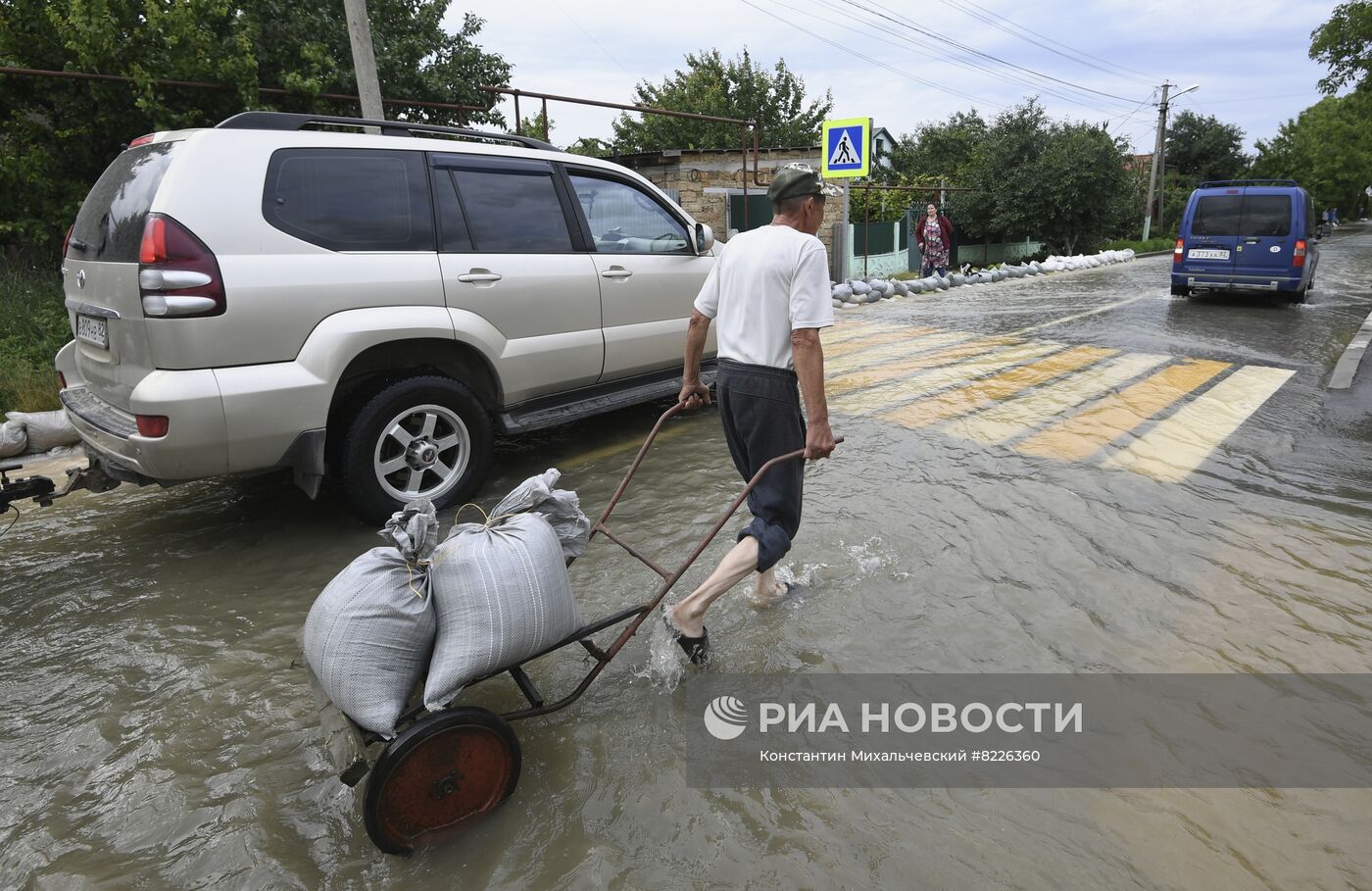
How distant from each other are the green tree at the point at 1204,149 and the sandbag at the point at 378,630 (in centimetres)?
5629

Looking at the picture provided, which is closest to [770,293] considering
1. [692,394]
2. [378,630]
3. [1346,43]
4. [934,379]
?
[692,394]

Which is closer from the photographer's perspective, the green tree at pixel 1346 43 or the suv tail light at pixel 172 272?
the suv tail light at pixel 172 272

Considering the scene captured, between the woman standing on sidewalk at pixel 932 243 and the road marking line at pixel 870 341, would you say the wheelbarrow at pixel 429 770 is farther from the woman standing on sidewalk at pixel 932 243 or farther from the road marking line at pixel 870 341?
the woman standing on sidewalk at pixel 932 243

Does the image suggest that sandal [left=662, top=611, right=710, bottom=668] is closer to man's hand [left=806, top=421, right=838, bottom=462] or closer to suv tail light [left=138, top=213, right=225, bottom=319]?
man's hand [left=806, top=421, right=838, bottom=462]

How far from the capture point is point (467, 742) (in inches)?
89.4

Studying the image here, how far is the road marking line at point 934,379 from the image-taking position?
7094 millimetres

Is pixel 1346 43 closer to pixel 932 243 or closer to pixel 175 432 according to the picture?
pixel 932 243

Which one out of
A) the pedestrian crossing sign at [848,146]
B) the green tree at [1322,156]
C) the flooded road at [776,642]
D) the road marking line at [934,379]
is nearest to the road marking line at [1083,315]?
the road marking line at [934,379]

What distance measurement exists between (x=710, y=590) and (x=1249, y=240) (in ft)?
44.8

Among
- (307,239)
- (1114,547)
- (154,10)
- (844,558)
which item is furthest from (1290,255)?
(154,10)

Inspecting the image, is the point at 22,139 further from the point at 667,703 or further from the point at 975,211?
the point at 975,211

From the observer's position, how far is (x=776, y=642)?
3363 millimetres

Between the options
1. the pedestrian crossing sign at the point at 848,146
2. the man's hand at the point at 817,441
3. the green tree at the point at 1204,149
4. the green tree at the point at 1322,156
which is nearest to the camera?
the man's hand at the point at 817,441

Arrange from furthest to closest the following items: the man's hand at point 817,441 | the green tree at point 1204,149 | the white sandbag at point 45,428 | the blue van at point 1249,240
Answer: the green tree at point 1204,149 → the blue van at point 1249,240 → the white sandbag at point 45,428 → the man's hand at point 817,441
